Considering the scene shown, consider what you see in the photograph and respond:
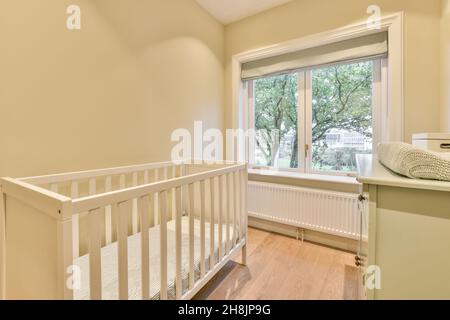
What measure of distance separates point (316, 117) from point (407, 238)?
1.70 meters

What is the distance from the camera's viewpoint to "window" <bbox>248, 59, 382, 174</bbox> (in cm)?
207

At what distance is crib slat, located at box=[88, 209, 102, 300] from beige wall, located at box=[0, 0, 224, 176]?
0.77 m

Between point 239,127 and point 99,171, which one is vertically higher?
point 239,127

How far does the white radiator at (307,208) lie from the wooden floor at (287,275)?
223mm

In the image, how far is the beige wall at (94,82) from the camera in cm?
116

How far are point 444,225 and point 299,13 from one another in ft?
7.04

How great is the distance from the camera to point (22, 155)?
1.18 m

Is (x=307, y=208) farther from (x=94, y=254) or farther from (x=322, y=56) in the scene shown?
(x=94, y=254)

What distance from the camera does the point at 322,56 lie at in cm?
208

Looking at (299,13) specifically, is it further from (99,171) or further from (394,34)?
(99,171)

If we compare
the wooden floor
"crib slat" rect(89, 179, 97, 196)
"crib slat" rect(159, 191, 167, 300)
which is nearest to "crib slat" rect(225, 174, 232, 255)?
the wooden floor

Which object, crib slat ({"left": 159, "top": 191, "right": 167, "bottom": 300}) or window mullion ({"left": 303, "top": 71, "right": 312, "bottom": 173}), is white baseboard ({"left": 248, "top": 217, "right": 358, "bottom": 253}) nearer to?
window mullion ({"left": 303, "top": 71, "right": 312, "bottom": 173})

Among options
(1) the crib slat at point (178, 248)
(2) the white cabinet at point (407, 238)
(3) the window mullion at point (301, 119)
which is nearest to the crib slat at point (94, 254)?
(1) the crib slat at point (178, 248)
